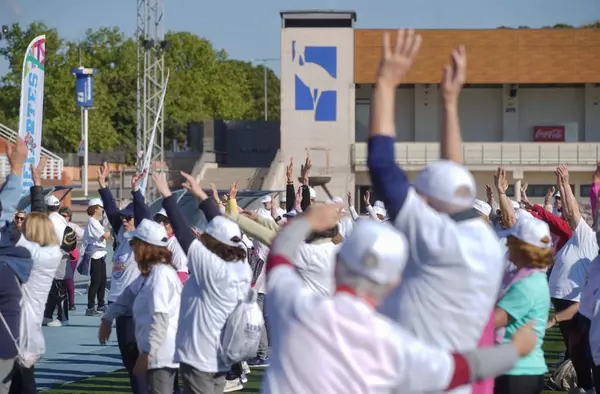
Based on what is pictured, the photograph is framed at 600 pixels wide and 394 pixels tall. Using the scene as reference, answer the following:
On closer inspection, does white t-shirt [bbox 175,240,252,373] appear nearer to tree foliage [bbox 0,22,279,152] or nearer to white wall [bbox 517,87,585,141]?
white wall [bbox 517,87,585,141]

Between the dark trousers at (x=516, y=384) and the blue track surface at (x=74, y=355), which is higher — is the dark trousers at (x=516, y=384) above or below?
above

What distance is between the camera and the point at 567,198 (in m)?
9.03

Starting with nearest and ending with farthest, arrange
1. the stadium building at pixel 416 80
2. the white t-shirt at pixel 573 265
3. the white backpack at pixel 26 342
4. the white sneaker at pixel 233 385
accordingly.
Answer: the white backpack at pixel 26 342 → the white t-shirt at pixel 573 265 → the white sneaker at pixel 233 385 → the stadium building at pixel 416 80

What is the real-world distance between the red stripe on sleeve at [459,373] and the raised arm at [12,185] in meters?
4.16

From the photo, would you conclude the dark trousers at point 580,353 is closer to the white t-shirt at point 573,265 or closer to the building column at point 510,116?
the white t-shirt at point 573,265

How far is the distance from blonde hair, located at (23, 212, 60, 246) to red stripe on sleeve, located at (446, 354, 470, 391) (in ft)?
15.9

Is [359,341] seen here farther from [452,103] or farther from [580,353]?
[580,353]

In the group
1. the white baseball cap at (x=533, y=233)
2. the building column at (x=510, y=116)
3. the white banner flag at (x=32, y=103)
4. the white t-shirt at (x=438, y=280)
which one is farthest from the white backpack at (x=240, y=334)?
the building column at (x=510, y=116)

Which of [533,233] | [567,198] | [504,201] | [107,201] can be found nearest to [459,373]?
[533,233]

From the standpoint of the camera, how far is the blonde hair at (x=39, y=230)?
316 inches

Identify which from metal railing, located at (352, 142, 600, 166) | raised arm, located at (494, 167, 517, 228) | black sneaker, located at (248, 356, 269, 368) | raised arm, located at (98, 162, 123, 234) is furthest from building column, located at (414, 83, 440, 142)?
raised arm, located at (494, 167, 517, 228)

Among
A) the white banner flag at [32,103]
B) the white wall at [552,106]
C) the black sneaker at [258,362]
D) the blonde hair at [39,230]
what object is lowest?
the black sneaker at [258,362]

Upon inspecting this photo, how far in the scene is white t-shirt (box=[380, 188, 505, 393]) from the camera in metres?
4.41

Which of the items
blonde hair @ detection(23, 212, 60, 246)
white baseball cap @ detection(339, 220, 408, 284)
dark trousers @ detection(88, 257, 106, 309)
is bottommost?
dark trousers @ detection(88, 257, 106, 309)
